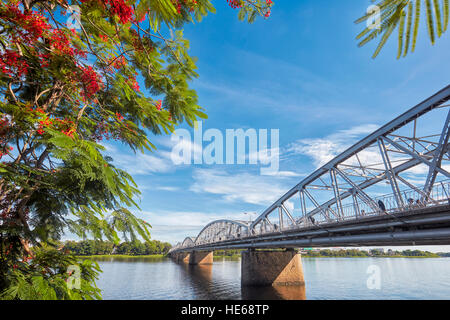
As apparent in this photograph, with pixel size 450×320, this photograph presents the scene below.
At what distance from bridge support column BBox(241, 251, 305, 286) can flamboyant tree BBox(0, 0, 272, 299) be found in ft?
111

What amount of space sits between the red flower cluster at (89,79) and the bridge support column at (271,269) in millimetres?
35215

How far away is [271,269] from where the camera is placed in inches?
1325

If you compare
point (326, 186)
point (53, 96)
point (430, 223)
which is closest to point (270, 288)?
point (326, 186)

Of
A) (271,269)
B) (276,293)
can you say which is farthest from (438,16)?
(271,269)

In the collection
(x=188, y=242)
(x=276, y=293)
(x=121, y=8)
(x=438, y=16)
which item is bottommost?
(x=276, y=293)

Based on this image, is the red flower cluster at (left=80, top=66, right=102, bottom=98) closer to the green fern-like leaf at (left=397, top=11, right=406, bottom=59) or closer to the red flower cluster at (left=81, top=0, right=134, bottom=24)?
the red flower cluster at (left=81, top=0, right=134, bottom=24)

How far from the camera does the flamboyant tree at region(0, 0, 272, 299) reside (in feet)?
9.64

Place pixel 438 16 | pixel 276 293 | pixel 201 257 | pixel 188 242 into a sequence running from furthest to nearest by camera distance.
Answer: pixel 188 242
pixel 201 257
pixel 276 293
pixel 438 16

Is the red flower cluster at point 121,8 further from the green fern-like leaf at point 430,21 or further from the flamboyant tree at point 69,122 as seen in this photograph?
the green fern-like leaf at point 430,21

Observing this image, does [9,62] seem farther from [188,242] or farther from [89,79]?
[188,242]

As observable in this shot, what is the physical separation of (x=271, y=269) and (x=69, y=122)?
3675cm

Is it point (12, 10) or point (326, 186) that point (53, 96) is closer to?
point (12, 10)
